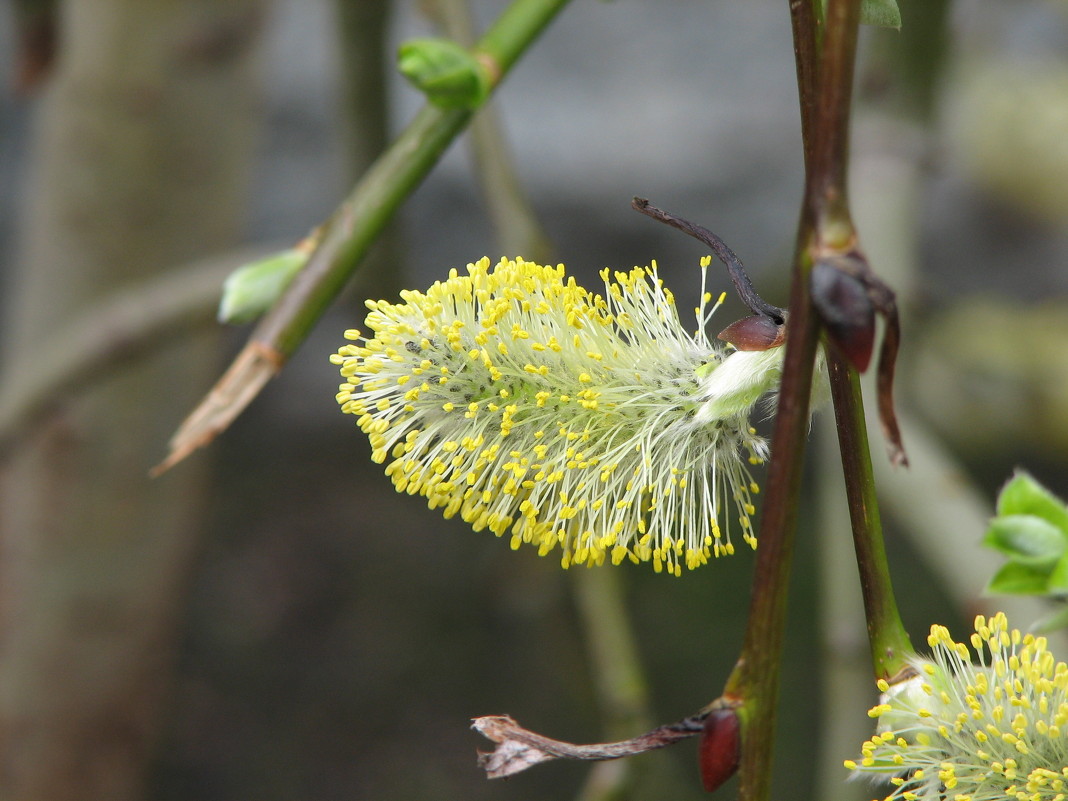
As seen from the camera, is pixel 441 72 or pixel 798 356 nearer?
pixel 798 356

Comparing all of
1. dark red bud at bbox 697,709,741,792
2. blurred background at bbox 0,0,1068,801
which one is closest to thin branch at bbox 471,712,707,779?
dark red bud at bbox 697,709,741,792

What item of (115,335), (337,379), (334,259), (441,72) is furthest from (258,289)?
(337,379)

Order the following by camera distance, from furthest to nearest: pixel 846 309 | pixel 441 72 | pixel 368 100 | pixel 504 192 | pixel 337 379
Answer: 1. pixel 337 379
2. pixel 368 100
3. pixel 504 192
4. pixel 441 72
5. pixel 846 309

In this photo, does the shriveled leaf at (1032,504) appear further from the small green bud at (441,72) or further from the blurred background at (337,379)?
the blurred background at (337,379)

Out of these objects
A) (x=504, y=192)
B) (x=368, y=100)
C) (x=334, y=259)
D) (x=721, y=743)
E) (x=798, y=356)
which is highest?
(x=368, y=100)

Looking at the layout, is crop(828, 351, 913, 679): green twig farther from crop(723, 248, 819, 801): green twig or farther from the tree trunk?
the tree trunk

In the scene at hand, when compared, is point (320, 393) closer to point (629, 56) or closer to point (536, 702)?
point (536, 702)

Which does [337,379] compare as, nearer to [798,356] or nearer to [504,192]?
[504,192]
